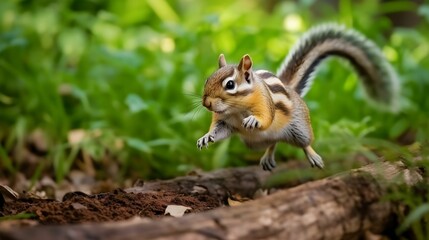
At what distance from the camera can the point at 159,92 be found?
19.3ft

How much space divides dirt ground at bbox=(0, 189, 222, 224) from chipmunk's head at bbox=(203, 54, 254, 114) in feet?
1.53

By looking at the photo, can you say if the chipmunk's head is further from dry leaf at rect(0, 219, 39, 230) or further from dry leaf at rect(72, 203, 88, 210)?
dry leaf at rect(0, 219, 39, 230)

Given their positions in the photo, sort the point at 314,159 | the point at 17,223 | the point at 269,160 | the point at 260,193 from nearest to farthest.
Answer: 1. the point at 17,223
2. the point at 314,159
3. the point at 269,160
4. the point at 260,193

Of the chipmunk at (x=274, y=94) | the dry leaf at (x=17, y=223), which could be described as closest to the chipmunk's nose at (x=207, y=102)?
the chipmunk at (x=274, y=94)

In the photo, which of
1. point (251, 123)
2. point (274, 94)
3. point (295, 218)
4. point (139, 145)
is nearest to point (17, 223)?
point (295, 218)

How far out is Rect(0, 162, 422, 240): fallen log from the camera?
2.07 metres

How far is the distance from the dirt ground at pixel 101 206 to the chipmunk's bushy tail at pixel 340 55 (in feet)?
3.25

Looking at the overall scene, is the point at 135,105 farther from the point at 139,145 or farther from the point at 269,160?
the point at 269,160

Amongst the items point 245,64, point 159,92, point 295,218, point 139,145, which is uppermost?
point 159,92

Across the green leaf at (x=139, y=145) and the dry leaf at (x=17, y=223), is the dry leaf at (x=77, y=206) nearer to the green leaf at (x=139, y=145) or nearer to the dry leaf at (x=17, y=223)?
the dry leaf at (x=17, y=223)

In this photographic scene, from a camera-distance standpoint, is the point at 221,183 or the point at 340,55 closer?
the point at 221,183

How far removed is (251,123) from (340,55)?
4.29 ft

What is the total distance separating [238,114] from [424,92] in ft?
9.39

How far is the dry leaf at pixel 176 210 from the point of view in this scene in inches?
114
